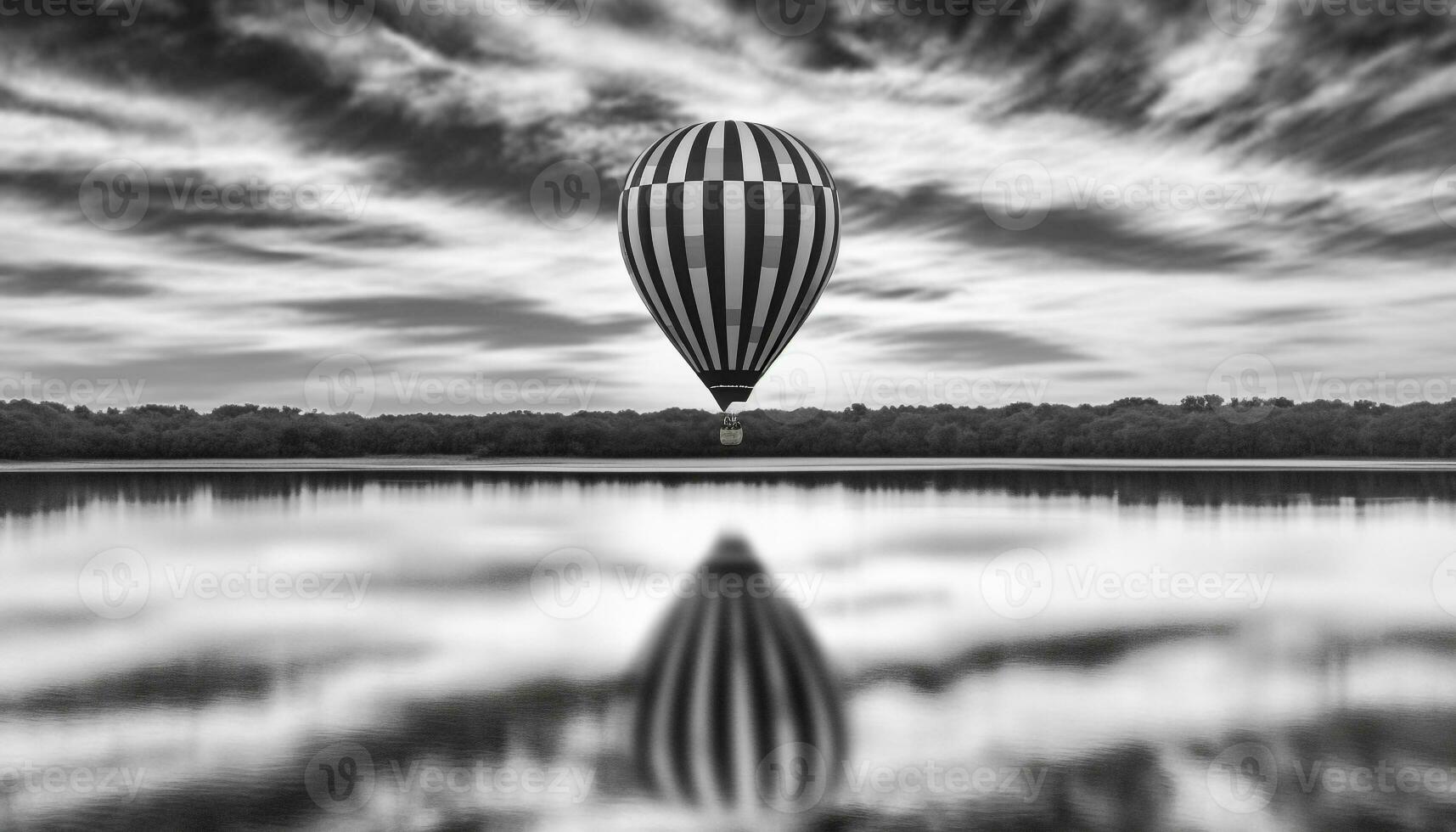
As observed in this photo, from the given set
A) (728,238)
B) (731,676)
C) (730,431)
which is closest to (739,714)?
(731,676)

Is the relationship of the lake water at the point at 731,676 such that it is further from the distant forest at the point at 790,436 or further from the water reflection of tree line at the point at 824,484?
the distant forest at the point at 790,436

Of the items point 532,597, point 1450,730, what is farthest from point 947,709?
point 532,597

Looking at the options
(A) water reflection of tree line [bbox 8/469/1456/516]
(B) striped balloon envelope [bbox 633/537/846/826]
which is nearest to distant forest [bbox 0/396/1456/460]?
(A) water reflection of tree line [bbox 8/469/1456/516]

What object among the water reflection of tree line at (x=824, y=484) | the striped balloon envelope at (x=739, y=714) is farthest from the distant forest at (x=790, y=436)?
the striped balloon envelope at (x=739, y=714)

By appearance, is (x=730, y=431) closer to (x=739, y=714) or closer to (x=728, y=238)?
(x=728, y=238)

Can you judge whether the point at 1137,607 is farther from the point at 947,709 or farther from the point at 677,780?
the point at 677,780
